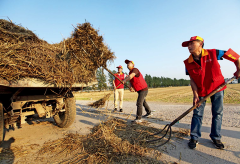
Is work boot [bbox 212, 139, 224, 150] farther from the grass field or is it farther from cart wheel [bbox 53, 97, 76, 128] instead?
cart wheel [bbox 53, 97, 76, 128]

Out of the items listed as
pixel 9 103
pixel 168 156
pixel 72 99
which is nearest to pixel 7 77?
pixel 9 103

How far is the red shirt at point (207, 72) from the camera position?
238 cm

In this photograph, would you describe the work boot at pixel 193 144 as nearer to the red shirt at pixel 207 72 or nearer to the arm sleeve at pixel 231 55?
the red shirt at pixel 207 72

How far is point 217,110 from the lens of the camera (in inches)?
95.7

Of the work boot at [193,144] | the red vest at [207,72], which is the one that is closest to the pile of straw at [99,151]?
the work boot at [193,144]

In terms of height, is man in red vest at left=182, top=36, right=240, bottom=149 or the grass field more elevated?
man in red vest at left=182, top=36, right=240, bottom=149

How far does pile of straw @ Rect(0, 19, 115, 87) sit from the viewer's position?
235 centimetres

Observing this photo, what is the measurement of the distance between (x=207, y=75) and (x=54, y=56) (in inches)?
124

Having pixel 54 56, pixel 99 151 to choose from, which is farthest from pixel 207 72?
pixel 54 56

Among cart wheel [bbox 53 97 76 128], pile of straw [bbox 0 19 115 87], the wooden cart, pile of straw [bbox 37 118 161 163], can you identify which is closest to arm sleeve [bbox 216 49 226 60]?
pile of straw [bbox 37 118 161 163]

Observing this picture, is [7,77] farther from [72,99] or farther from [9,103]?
[72,99]

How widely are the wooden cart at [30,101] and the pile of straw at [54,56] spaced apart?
0.15 metres

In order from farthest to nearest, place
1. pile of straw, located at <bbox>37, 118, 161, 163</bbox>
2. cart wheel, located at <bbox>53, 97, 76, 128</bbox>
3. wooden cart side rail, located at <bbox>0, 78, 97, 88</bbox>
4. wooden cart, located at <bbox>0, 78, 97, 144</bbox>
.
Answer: cart wheel, located at <bbox>53, 97, 76, 128</bbox> → wooden cart, located at <bbox>0, 78, 97, 144</bbox> → wooden cart side rail, located at <bbox>0, 78, 97, 88</bbox> → pile of straw, located at <bbox>37, 118, 161, 163</bbox>

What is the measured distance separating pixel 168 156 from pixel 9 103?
11.2ft
